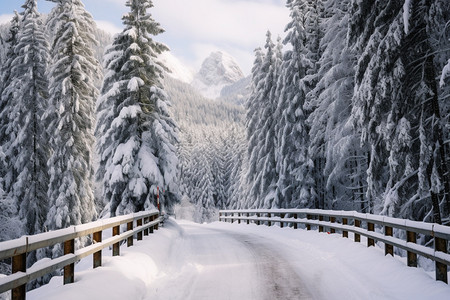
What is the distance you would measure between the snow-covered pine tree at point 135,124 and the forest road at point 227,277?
8414 millimetres

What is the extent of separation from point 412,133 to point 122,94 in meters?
15.3

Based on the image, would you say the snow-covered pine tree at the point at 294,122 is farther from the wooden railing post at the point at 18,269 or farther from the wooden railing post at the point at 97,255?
the wooden railing post at the point at 18,269

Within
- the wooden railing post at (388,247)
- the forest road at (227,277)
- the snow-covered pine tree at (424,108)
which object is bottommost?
the forest road at (227,277)

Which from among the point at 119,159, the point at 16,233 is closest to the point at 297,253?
the point at 119,159

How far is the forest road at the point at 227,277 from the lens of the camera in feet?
23.8

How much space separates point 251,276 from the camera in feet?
29.0

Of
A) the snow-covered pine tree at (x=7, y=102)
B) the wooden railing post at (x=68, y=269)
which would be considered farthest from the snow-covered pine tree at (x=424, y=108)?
the snow-covered pine tree at (x=7, y=102)

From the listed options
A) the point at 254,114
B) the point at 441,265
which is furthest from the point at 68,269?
the point at 254,114

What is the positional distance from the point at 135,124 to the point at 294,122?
463 inches

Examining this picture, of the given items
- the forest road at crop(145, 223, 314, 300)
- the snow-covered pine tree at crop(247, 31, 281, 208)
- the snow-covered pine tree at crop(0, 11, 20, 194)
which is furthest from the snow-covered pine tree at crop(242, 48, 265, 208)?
the forest road at crop(145, 223, 314, 300)

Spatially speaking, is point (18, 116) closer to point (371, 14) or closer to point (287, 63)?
point (287, 63)

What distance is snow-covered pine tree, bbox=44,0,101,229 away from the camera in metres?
25.9

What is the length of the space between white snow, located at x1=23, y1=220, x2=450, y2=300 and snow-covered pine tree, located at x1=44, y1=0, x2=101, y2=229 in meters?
15.1

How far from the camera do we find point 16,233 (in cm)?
2088
